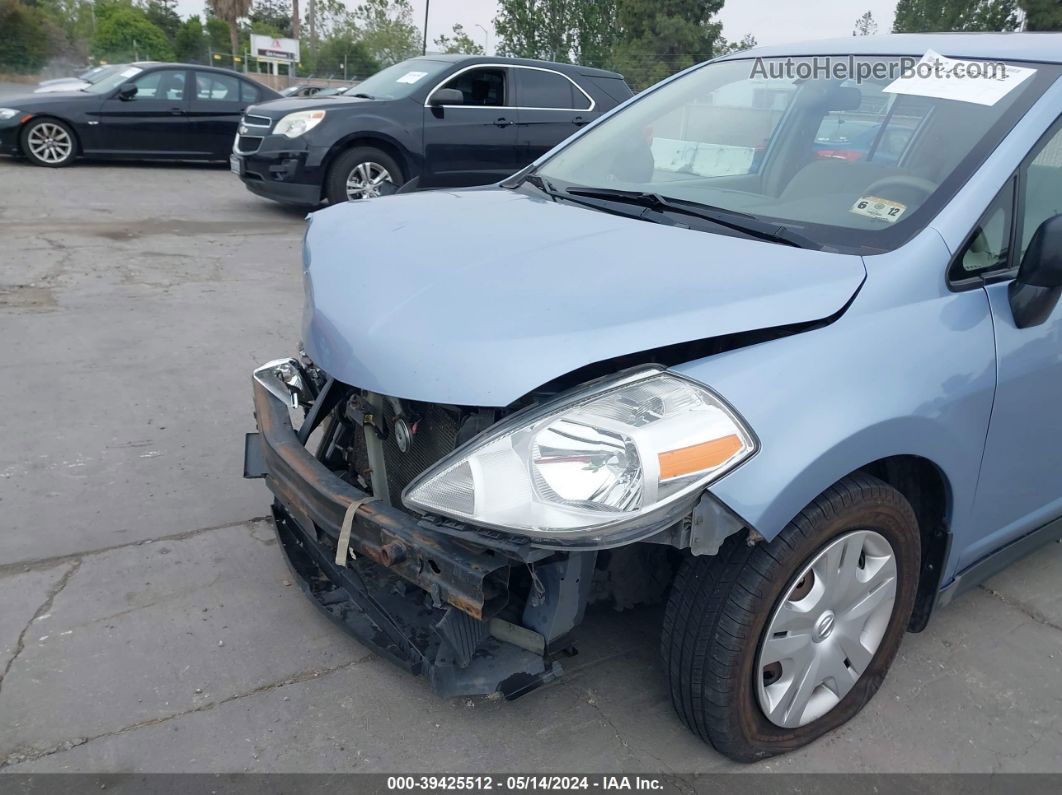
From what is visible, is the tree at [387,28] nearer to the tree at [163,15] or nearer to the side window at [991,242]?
the tree at [163,15]

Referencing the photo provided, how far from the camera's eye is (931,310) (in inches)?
87.4

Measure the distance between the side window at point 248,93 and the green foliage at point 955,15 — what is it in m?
25.9

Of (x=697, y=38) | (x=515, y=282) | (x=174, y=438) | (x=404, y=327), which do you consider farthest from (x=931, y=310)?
(x=697, y=38)

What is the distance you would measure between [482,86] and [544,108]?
29.4 inches

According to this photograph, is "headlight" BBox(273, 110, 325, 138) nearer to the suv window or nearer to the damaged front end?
the suv window

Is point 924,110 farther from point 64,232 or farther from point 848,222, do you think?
point 64,232

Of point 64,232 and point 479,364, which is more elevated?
point 479,364

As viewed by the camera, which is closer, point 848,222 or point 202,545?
point 848,222

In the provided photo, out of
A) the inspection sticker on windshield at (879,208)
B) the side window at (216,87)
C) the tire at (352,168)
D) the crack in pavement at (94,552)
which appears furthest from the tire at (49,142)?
the inspection sticker on windshield at (879,208)

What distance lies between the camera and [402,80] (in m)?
9.73

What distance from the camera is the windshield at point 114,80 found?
12.0m

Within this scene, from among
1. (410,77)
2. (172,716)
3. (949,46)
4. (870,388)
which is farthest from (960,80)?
(410,77)

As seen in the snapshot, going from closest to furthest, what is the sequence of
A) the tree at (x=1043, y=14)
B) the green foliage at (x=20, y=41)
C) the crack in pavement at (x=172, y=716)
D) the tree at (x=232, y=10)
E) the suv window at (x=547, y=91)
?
the crack in pavement at (x=172, y=716) < the suv window at (x=547, y=91) < the tree at (x=1043, y=14) < the tree at (x=232, y=10) < the green foliage at (x=20, y=41)

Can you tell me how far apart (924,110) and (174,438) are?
3.39 m
